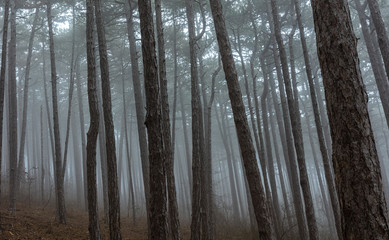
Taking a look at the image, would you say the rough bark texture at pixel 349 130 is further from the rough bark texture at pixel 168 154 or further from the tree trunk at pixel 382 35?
the tree trunk at pixel 382 35

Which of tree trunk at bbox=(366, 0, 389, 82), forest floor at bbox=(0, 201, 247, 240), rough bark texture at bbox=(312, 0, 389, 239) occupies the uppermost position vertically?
tree trunk at bbox=(366, 0, 389, 82)

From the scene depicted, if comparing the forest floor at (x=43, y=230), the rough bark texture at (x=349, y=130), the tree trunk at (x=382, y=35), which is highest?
the tree trunk at (x=382, y=35)

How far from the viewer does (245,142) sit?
17.6ft

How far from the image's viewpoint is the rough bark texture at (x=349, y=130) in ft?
8.64

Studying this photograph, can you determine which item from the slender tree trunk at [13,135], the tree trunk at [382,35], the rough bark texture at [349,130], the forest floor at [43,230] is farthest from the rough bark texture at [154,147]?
the tree trunk at [382,35]

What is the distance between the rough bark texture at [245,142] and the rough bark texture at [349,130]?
2419 mm

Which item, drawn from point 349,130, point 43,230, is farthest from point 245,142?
point 43,230

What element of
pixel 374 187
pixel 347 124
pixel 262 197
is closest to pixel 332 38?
pixel 347 124

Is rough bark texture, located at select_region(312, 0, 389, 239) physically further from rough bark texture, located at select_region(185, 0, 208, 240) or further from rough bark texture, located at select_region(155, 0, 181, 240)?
rough bark texture, located at select_region(185, 0, 208, 240)

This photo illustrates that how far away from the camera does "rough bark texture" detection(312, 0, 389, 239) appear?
2.63 metres

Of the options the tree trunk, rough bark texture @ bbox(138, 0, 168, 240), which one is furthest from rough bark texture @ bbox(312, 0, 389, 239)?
the tree trunk

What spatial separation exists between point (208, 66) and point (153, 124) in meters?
15.3

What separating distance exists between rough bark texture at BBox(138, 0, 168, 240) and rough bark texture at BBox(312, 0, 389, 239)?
7.71 ft

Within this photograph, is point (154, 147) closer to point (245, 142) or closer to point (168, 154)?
point (245, 142)
